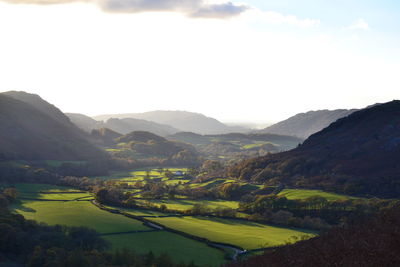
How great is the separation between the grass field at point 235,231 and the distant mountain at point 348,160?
40355 mm

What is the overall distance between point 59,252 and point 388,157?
4451 inches

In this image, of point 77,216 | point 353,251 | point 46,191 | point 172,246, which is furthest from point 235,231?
point 46,191

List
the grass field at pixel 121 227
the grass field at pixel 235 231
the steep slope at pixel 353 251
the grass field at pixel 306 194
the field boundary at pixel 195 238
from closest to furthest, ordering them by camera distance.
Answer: the steep slope at pixel 353 251 → the grass field at pixel 121 227 → the field boundary at pixel 195 238 → the grass field at pixel 235 231 → the grass field at pixel 306 194

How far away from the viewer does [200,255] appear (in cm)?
6034

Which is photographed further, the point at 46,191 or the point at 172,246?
the point at 46,191

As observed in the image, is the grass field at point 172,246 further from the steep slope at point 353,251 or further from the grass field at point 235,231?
the steep slope at point 353,251

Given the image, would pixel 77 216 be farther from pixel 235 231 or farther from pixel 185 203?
pixel 185 203

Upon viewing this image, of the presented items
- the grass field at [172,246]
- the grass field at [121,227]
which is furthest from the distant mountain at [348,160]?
the grass field at [172,246]

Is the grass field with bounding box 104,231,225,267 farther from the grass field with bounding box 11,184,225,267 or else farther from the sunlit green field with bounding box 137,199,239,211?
the sunlit green field with bounding box 137,199,239,211

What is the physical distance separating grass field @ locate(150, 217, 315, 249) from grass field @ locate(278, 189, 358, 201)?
25.2 metres

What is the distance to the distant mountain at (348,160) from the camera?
11856cm

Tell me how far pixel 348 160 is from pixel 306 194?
39813 millimetres

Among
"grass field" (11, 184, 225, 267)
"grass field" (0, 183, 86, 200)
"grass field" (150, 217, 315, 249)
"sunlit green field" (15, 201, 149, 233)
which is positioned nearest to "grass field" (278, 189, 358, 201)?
"grass field" (150, 217, 315, 249)

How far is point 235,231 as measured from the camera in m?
77.1
